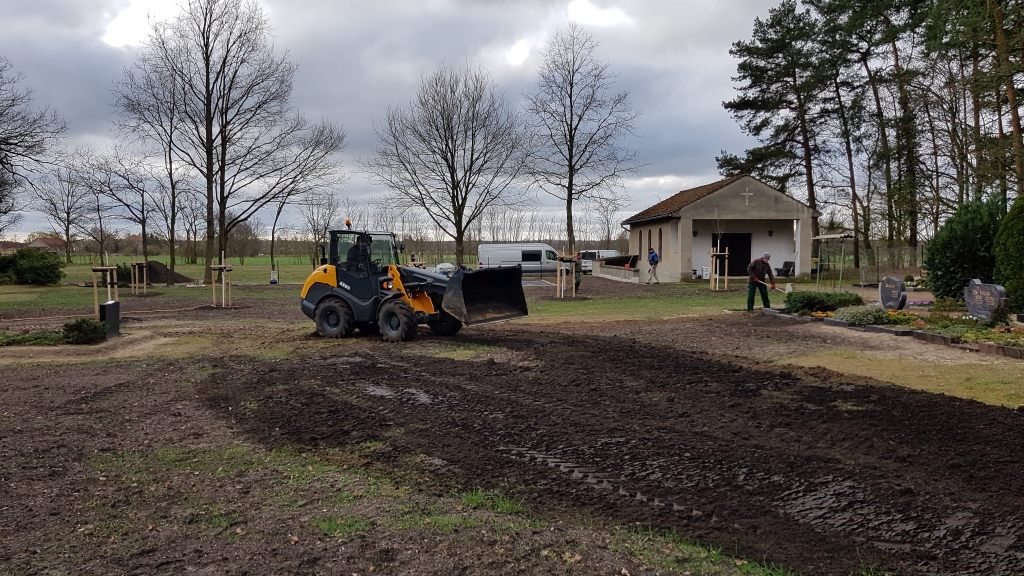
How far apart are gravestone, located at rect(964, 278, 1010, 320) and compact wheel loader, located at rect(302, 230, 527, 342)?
348 inches

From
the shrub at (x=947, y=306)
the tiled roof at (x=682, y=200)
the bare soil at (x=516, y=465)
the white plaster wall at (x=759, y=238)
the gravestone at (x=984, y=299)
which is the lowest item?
the bare soil at (x=516, y=465)

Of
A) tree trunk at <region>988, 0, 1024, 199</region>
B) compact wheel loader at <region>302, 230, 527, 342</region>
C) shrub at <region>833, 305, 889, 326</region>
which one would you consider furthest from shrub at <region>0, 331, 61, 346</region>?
tree trunk at <region>988, 0, 1024, 199</region>

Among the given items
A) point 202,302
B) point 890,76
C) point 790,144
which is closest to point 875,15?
point 890,76

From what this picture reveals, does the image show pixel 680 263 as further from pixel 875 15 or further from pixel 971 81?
pixel 971 81

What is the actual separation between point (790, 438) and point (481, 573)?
3.75 metres

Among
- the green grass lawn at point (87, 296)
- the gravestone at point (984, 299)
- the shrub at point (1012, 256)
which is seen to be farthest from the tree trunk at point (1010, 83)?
the green grass lawn at point (87, 296)

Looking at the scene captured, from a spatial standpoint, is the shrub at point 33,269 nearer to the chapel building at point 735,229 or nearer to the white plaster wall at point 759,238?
the chapel building at point 735,229

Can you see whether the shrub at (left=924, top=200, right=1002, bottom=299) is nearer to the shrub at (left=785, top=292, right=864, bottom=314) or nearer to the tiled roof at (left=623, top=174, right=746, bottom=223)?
the shrub at (left=785, top=292, right=864, bottom=314)

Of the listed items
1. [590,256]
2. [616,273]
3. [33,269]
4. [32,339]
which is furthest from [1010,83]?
[33,269]

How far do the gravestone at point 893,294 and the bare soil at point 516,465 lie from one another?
836 centimetres

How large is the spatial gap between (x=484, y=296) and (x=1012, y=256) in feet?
36.8

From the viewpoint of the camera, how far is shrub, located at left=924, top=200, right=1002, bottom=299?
19469mm

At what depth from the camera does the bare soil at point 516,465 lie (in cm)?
425

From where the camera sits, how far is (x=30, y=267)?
122ft
